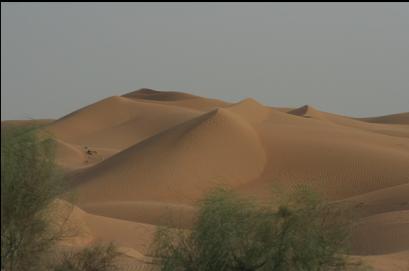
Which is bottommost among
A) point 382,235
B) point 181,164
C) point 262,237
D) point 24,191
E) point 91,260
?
point 382,235

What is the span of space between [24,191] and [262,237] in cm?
395

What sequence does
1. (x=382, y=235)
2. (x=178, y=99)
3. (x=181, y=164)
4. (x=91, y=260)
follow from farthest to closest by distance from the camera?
(x=178, y=99)
(x=181, y=164)
(x=382, y=235)
(x=91, y=260)

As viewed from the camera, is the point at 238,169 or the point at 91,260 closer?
the point at 91,260

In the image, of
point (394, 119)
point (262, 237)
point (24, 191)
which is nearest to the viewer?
point (24, 191)

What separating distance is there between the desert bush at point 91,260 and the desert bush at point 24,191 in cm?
287

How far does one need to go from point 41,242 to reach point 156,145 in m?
36.9

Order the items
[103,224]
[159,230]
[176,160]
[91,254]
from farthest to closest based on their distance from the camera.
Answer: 1. [176,160]
2. [103,224]
3. [91,254]
4. [159,230]

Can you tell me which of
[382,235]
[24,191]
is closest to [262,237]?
[24,191]

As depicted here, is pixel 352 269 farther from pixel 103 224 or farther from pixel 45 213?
pixel 103 224

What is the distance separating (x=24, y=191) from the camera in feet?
37.9

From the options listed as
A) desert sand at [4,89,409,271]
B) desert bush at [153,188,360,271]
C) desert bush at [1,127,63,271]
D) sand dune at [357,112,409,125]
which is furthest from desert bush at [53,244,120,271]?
sand dune at [357,112,409,125]

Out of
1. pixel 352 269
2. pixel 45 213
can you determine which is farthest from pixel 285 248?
pixel 45 213

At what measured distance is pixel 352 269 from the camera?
1422cm

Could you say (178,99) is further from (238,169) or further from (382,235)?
(382,235)
